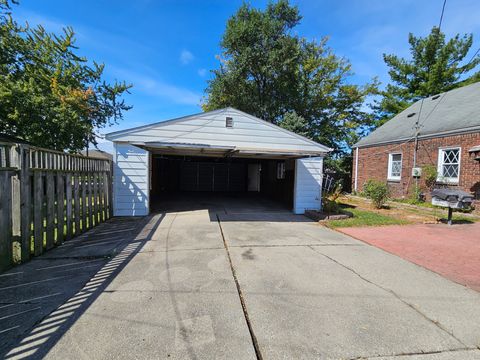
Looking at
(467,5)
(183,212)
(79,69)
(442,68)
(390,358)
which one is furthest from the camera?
(442,68)

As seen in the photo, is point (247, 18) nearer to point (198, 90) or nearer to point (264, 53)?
point (264, 53)

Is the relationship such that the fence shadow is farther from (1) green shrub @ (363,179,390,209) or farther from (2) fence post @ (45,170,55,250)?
(1) green shrub @ (363,179,390,209)

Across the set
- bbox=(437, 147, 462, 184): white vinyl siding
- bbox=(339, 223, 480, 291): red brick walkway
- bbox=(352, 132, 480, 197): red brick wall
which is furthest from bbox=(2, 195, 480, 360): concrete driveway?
bbox=(437, 147, 462, 184): white vinyl siding

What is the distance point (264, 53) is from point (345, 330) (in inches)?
827

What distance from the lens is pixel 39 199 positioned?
4016 millimetres

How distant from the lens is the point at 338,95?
21.4m

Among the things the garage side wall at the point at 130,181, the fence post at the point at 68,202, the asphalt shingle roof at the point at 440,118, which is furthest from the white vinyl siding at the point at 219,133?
the asphalt shingle roof at the point at 440,118

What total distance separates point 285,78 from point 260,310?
20.8 metres

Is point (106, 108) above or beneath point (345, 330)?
above

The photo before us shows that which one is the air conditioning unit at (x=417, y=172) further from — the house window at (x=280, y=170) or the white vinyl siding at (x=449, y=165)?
the house window at (x=280, y=170)

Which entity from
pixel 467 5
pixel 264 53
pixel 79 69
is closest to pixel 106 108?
→ pixel 79 69

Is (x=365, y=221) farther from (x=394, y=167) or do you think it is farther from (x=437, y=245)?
(x=394, y=167)

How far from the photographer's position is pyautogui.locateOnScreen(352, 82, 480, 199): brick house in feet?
30.0

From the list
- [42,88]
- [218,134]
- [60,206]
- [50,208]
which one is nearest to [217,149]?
[218,134]
